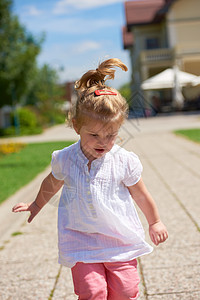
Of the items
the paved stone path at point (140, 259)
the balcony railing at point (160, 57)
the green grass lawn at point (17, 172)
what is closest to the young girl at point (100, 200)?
the paved stone path at point (140, 259)

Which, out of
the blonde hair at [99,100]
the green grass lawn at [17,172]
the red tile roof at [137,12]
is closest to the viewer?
the blonde hair at [99,100]

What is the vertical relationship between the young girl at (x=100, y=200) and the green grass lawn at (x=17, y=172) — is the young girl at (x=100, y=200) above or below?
above

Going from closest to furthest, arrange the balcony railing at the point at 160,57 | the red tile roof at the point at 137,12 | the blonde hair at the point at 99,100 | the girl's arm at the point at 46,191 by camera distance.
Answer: the blonde hair at the point at 99,100 < the girl's arm at the point at 46,191 < the balcony railing at the point at 160,57 < the red tile roof at the point at 137,12

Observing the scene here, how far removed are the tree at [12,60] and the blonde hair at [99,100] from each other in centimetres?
2497

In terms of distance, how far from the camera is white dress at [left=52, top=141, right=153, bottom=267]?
214 centimetres

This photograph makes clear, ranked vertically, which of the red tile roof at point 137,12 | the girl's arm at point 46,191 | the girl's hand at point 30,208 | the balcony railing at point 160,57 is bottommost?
the girl's hand at point 30,208

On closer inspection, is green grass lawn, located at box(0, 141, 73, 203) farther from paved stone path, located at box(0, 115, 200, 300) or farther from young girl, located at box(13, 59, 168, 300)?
young girl, located at box(13, 59, 168, 300)

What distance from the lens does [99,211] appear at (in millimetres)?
2127

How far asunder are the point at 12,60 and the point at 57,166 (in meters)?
25.7

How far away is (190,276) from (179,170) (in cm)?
508

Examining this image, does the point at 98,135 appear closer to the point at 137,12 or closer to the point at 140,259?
the point at 140,259

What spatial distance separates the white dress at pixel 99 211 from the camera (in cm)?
214

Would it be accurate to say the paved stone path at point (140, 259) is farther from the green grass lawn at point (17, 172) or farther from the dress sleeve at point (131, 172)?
the green grass lawn at point (17, 172)

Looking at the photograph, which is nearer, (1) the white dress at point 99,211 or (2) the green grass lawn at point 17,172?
(1) the white dress at point 99,211
